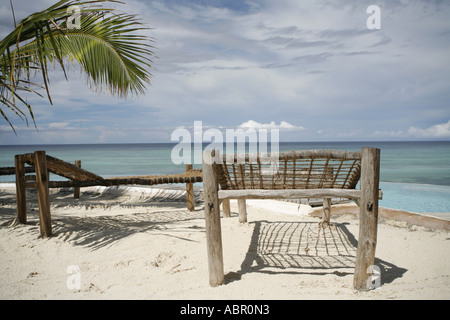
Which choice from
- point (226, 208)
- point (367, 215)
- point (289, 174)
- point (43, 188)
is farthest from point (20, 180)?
point (367, 215)

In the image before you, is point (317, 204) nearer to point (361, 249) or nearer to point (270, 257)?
point (270, 257)

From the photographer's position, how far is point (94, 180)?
172 inches

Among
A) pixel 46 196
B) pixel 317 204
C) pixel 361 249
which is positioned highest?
pixel 46 196

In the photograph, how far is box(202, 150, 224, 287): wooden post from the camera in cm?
238

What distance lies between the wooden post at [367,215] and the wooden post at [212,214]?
105cm

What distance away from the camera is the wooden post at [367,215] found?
2.20 metres

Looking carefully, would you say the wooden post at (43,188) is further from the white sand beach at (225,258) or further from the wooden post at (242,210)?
the wooden post at (242,210)

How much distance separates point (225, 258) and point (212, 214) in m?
0.94

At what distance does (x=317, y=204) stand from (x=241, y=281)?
455cm

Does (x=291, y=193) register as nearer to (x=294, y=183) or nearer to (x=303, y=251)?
(x=294, y=183)

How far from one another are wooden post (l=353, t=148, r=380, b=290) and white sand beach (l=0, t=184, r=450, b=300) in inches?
5.5

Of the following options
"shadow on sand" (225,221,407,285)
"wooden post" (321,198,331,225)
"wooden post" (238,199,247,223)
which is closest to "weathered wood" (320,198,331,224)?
"wooden post" (321,198,331,225)

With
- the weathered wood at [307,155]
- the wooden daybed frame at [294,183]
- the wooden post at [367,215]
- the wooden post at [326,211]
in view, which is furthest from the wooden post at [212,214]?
the wooden post at [326,211]
